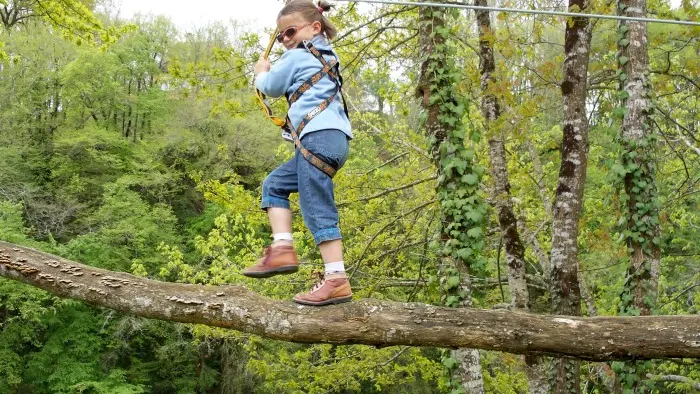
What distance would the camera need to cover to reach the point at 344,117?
Result: 2.90 m

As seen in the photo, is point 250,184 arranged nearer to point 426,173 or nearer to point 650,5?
point 426,173

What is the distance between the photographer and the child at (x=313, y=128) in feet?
9.11

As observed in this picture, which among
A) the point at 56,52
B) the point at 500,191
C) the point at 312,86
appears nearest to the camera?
the point at 312,86

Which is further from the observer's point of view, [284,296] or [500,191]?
[284,296]

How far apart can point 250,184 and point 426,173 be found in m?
15.6

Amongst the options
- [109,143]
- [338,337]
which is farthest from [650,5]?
[109,143]

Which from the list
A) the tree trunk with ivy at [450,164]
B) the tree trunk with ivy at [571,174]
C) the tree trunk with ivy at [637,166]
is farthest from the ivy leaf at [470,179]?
the tree trunk with ivy at [637,166]

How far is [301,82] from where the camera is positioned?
9.24 feet

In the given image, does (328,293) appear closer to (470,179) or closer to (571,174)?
(470,179)

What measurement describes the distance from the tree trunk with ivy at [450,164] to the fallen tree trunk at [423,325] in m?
2.12

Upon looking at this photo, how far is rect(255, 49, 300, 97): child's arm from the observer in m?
2.81

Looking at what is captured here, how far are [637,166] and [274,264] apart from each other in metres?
3.08

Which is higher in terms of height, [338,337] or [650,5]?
[650,5]

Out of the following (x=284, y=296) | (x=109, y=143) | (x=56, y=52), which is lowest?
(x=284, y=296)
